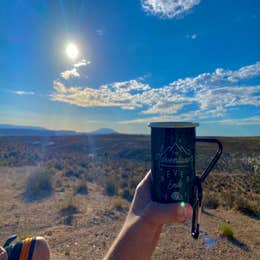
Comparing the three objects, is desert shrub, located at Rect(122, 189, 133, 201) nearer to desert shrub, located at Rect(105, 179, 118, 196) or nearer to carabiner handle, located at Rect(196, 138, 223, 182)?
desert shrub, located at Rect(105, 179, 118, 196)

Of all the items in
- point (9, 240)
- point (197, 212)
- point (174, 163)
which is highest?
point (174, 163)

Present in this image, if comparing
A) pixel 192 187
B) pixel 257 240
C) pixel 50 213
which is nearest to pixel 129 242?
pixel 192 187

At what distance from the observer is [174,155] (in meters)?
1.26

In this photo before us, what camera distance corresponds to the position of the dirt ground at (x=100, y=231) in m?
5.08

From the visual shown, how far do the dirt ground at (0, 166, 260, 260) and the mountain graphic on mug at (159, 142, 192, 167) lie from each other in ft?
14.3

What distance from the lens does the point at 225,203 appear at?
8.52 metres

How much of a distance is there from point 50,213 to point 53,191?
292cm

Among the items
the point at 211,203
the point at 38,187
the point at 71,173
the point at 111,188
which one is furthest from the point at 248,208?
the point at 71,173

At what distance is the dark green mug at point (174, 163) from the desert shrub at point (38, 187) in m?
9.09

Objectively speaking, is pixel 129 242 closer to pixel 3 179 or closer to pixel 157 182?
pixel 157 182

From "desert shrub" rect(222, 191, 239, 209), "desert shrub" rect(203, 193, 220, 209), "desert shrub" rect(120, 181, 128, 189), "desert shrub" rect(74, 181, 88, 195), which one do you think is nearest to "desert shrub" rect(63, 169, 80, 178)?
"desert shrub" rect(120, 181, 128, 189)

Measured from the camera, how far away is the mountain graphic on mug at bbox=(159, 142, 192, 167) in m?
1.26

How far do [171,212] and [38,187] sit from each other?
10.0 meters

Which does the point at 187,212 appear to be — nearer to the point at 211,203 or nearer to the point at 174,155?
the point at 174,155
